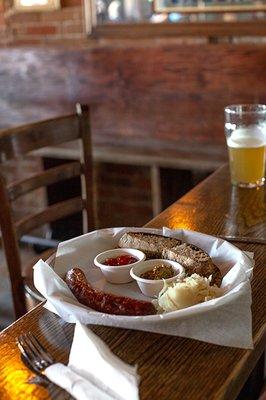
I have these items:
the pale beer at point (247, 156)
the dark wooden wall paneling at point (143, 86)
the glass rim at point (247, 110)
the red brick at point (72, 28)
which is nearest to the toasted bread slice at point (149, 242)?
the pale beer at point (247, 156)

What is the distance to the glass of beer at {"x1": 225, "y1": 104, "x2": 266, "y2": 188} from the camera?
6.12 ft

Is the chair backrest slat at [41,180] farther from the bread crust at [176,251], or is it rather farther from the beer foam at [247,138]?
the bread crust at [176,251]

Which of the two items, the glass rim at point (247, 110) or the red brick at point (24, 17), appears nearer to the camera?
the glass rim at point (247, 110)

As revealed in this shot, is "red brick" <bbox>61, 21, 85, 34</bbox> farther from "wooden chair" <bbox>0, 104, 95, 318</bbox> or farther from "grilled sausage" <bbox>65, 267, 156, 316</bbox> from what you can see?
"grilled sausage" <bbox>65, 267, 156, 316</bbox>

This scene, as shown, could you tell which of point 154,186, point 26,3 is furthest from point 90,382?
point 26,3

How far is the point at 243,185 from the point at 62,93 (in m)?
1.86

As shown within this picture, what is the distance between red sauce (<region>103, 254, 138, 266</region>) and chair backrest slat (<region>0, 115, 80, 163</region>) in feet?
2.86

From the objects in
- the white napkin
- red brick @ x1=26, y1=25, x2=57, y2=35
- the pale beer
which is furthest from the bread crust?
red brick @ x1=26, y1=25, x2=57, y2=35

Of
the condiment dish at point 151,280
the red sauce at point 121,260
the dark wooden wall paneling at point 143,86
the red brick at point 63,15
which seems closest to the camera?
the condiment dish at point 151,280

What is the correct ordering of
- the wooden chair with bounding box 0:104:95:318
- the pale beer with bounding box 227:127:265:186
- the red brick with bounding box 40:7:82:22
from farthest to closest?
the red brick with bounding box 40:7:82:22
the wooden chair with bounding box 0:104:95:318
the pale beer with bounding box 227:127:265:186

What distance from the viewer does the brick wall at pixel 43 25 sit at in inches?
134

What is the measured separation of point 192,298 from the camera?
1.03 meters

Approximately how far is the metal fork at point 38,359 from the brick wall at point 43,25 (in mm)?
2673

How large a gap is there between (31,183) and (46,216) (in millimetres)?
153
